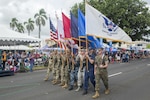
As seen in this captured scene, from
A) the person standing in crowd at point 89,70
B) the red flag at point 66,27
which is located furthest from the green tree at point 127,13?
the person standing in crowd at point 89,70

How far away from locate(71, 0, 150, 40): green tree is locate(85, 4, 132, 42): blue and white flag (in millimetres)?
34463

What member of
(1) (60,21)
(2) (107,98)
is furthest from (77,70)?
(1) (60,21)

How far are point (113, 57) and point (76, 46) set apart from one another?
26469 mm

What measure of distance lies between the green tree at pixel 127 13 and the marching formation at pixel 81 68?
3435 centimetres

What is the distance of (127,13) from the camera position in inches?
1855

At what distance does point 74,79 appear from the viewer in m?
11.0

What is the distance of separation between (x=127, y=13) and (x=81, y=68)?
127 ft

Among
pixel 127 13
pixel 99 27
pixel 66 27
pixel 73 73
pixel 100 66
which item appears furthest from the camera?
pixel 127 13

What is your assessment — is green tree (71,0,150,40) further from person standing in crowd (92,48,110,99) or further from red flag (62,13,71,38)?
person standing in crowd (92,48,110,99)

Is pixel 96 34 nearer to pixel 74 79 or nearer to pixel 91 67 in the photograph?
pixel 91 67

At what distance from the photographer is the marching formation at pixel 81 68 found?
938 cm

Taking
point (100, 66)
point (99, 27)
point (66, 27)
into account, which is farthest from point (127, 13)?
point (100, 66)

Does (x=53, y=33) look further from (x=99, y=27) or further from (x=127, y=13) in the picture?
(x=127, y=13)

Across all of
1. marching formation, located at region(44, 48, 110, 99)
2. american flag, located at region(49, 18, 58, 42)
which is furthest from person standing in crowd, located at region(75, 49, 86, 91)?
american flag, located at region(49, 18, 58, 42)
